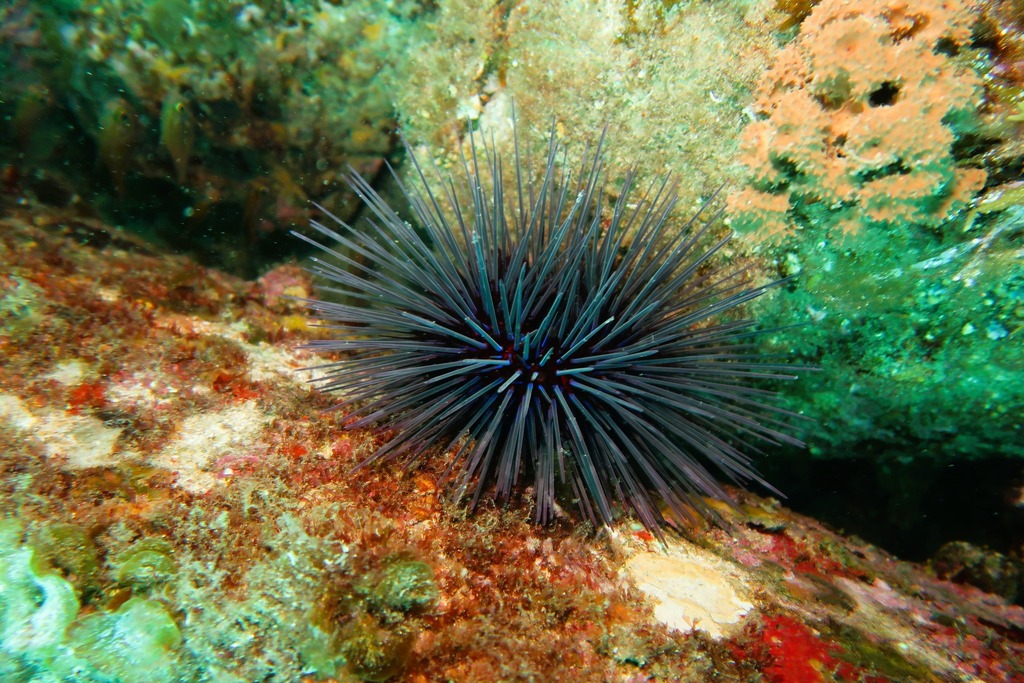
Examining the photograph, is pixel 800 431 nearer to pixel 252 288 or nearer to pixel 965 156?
pixel 965 156

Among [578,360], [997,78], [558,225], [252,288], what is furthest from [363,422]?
[997,78]

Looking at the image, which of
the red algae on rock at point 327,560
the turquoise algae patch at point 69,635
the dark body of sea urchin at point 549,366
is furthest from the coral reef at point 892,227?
the turquoise algae patch at point 69,635

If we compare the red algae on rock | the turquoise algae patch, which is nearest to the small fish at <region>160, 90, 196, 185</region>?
the red algae on rock

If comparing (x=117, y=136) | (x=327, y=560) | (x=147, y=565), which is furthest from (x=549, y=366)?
(x=117, y=136)

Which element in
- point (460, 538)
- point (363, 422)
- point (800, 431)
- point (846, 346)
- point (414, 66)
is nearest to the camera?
point (460, 538)

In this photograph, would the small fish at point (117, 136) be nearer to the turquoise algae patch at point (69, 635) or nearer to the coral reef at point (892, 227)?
the turquoise algae patch at point (69, 635)

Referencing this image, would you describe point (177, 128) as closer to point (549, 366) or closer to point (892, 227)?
point (549, 366)
